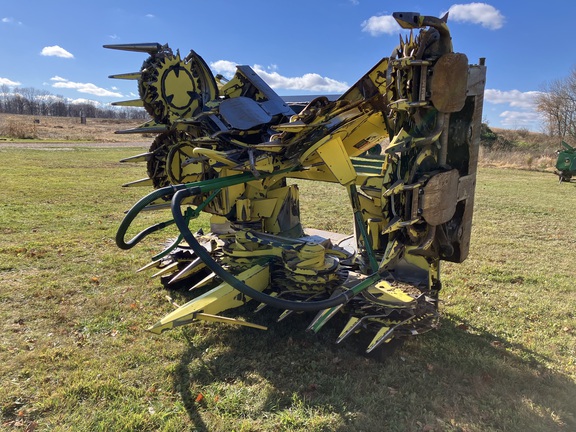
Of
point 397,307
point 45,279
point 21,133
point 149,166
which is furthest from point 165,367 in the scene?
point 21,133

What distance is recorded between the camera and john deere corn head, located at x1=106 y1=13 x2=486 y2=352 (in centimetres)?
308

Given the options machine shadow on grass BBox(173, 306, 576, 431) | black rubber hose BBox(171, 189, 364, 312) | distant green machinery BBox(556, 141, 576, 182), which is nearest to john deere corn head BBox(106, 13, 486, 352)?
black rubber hose BBox(171, 189, 364, 312)

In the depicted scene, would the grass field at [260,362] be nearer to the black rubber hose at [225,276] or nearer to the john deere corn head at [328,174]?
the john deere corn head at [328,174]

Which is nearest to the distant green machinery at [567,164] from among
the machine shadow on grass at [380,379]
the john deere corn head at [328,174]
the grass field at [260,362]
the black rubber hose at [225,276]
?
the grass field at [260,362]

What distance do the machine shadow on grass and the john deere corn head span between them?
349 mm

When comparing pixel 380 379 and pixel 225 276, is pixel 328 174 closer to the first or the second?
pixel 380 379

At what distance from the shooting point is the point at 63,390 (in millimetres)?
3314

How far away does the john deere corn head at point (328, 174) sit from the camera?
3.08 m

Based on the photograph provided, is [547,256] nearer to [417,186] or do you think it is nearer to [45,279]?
[417,186]

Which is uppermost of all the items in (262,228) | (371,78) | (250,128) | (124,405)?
(371,78)

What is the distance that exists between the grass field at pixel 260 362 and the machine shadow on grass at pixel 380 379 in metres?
0.01

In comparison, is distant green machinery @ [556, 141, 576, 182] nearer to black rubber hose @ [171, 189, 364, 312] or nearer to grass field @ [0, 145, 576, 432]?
grass field @ [0, 145, 576, 432]

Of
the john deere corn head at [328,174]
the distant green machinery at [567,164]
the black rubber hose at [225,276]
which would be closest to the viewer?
the black rubber hose at [225,276]

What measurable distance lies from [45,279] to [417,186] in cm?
489
